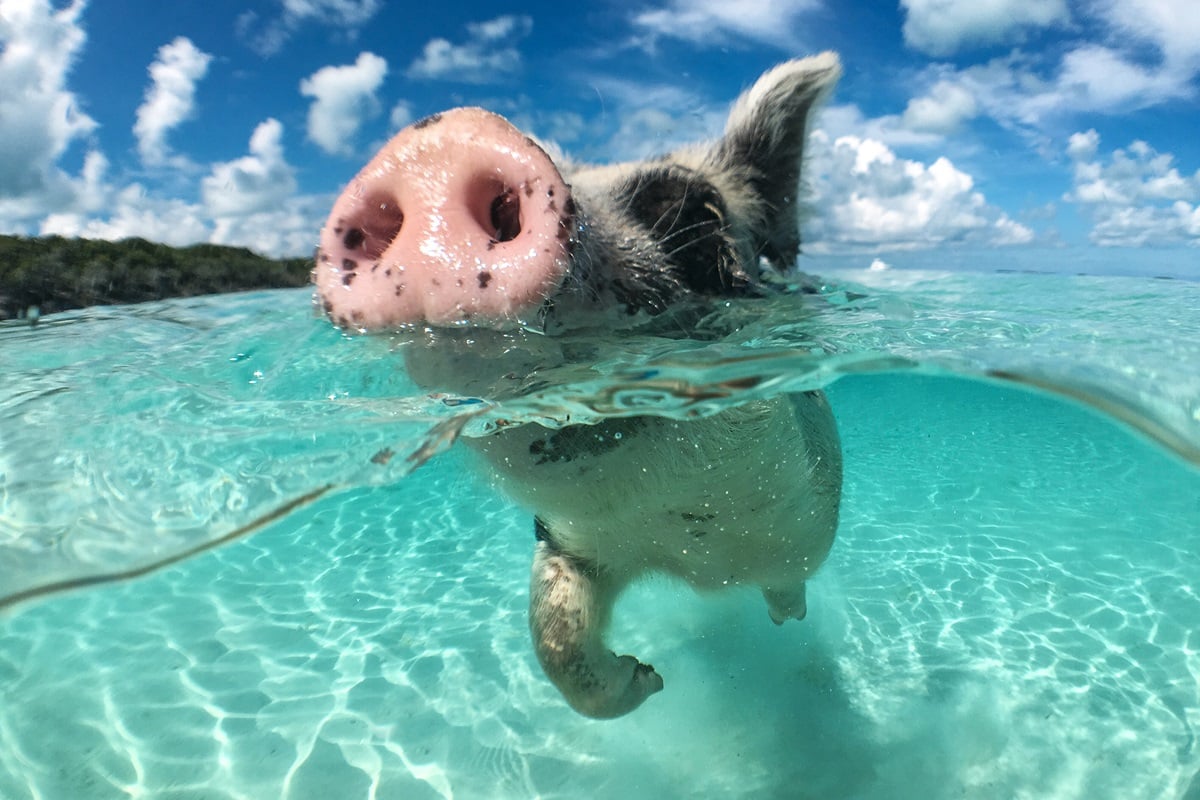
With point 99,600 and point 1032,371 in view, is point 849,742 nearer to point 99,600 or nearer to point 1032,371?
point 1032,371

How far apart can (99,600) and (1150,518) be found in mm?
10547

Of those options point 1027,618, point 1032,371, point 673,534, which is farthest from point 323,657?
point 1027,618

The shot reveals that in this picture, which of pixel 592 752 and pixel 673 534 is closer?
pixel 673 534

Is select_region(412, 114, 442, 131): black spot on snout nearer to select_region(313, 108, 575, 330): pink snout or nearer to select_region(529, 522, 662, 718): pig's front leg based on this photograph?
select_region(313, 108, 575, 330): pink snout

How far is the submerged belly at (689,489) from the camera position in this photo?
7.82 feet

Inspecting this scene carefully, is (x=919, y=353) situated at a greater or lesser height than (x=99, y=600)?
greater

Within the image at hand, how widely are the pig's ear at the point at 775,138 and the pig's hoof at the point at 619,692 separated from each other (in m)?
2.05

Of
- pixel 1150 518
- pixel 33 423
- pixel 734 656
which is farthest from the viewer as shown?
pixel 1150 518

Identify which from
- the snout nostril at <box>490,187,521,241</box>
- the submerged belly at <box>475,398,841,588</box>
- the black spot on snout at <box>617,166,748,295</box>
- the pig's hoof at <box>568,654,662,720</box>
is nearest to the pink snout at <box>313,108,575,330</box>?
the snout nostril at <box>490,187,521,241</box>

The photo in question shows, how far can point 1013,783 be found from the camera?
364cm

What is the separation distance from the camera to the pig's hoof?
10.2 ft

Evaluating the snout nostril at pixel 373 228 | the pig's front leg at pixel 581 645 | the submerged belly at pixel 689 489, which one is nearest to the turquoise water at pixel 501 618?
the submerged belly at pixel 689 489

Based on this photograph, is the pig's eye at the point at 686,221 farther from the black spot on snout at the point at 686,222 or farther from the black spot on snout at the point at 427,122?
the black spot on snout at the point at 427,122

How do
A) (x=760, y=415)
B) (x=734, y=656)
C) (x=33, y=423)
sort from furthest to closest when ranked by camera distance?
(x=734, y=656)
(x=33, y=423)
(x=760, y=415)
